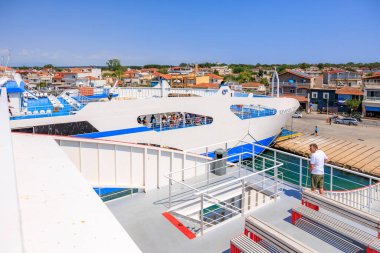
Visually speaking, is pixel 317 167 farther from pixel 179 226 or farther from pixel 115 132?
pixel 115 132

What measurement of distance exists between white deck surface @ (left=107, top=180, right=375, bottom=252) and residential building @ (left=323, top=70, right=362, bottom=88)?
5017 centimetres

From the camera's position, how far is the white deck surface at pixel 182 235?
14.5ft

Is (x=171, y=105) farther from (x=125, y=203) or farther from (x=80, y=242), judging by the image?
(x=80, y=242)

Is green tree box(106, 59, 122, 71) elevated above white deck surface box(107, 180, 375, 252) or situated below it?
above

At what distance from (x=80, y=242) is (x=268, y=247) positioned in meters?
3.04

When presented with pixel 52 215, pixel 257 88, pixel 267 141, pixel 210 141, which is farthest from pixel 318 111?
pixel 52 215

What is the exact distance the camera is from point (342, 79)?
50219 mm

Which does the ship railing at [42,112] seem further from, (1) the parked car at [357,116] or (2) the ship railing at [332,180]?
(1) the parked car at [357,116]

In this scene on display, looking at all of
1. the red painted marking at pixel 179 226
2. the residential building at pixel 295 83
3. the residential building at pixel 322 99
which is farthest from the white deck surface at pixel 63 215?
the residential building at pixel 295 83

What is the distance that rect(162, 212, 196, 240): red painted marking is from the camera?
4755 mm

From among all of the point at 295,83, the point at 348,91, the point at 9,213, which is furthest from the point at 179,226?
the point at 295,83

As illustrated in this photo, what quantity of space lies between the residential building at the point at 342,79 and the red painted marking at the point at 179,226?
5100 cm

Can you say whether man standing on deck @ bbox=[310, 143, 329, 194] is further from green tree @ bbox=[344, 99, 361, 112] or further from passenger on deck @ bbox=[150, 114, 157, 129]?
green tree @ bbox=[344, 99, 361, 112]

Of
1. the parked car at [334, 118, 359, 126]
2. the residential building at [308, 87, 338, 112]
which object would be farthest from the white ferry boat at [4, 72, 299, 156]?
the residential building at [308, 87, 338, 112]
